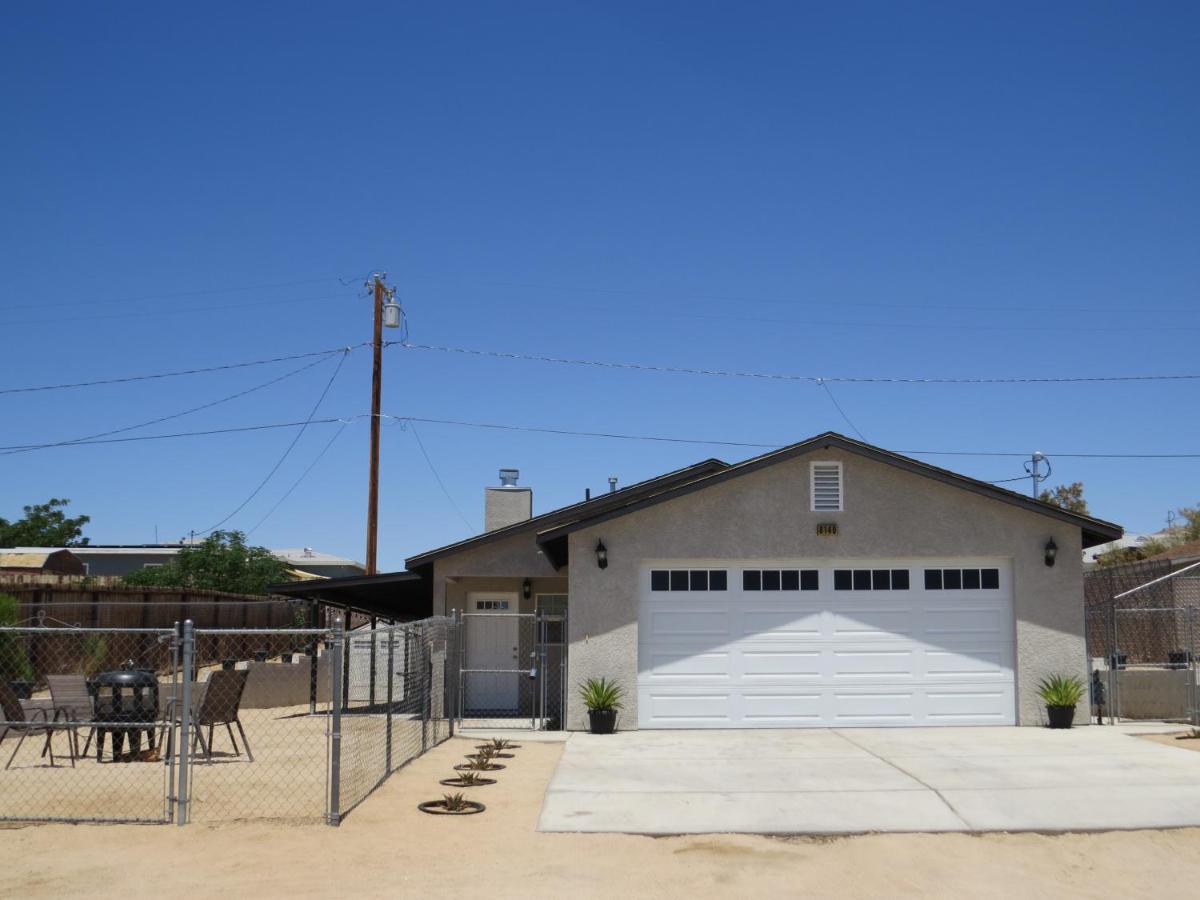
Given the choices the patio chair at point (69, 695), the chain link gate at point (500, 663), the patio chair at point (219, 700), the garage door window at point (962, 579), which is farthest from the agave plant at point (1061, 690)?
the patio chair at point (69, 695)

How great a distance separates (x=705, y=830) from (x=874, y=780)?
116 inches

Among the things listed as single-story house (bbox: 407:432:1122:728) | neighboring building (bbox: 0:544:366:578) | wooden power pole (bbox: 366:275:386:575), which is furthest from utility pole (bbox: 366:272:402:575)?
neighboring building (bbox: 0:544:366:578)

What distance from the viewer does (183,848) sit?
376 inches

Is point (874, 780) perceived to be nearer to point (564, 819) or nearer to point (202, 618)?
point (564, 819)

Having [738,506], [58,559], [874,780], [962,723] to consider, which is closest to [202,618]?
[58,559]

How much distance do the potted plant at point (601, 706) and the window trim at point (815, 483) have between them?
12.7 ft

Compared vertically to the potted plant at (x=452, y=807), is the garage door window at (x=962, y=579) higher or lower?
higher

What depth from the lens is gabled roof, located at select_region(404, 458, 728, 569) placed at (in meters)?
19.8

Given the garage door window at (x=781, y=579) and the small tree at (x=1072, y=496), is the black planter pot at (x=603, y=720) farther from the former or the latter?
the small tree at (x=1072, y=496)

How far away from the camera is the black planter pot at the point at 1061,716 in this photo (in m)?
17.2

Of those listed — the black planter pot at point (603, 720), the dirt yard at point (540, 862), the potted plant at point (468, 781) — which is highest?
the black planter pot at point (603, 720)

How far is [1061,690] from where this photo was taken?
1725 cm

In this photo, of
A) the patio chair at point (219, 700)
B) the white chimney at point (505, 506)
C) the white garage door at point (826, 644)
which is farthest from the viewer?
the white chimney at point (505, 506)

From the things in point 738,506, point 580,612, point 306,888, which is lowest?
point 306,888
